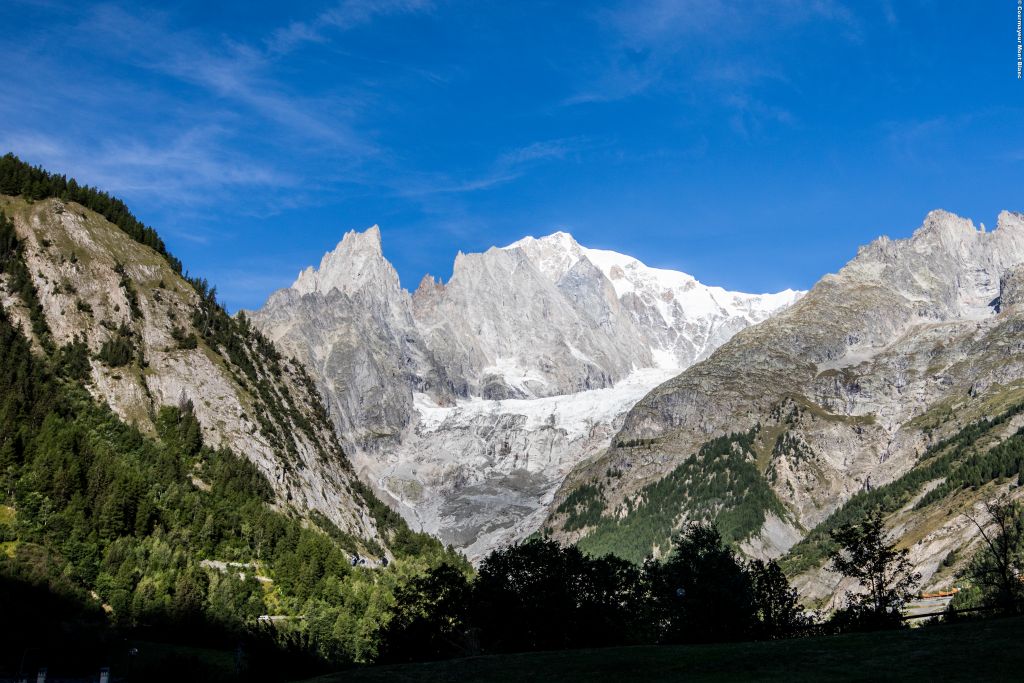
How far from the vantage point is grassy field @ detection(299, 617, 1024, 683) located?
4497cm

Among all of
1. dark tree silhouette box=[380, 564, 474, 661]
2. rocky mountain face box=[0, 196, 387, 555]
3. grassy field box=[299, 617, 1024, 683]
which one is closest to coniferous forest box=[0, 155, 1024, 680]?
dark tree silhouette box=[380, 564, 474, 661]

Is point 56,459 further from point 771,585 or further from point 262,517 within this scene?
point 771,585

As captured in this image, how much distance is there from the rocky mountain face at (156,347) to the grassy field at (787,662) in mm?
95095

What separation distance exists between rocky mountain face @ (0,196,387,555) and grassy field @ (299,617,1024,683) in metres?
95.1

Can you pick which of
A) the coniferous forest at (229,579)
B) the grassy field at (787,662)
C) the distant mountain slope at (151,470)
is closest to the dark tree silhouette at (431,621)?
the coniferous forest at (229,579)

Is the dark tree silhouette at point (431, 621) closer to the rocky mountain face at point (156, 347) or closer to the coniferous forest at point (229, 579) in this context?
the coniferous forest at point (229, 579)

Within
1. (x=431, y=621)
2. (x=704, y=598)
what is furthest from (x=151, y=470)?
(x=704, y=598)

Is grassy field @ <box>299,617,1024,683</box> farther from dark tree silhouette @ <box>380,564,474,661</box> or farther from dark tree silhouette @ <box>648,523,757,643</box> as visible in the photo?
dark tree silhouette @ <box>648,523,757,643</box>

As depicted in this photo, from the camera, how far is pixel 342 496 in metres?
185

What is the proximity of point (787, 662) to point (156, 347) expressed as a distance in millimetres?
137991

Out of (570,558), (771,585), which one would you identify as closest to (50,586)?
(570,558)

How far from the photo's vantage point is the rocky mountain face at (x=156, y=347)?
493 ft

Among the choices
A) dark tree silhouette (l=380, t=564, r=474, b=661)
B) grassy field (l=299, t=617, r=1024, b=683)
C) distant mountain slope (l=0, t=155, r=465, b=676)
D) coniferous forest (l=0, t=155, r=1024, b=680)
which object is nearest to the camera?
grassy field (l=299, t=617, r=1024, b=683)

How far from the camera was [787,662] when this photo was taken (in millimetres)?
50750
